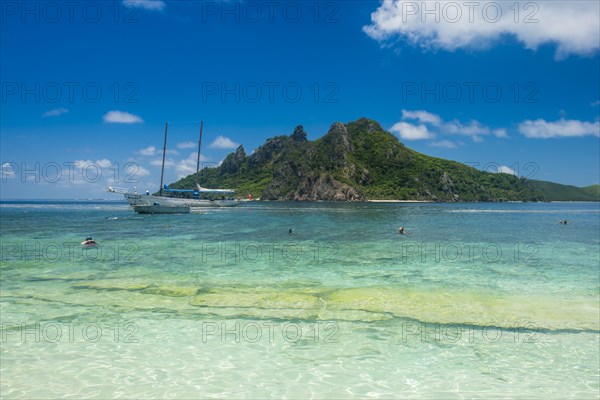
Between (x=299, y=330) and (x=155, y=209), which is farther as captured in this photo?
(x=155, y=209)

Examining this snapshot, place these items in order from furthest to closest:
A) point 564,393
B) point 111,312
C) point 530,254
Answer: point 530,254, point 111,312, point 564,393

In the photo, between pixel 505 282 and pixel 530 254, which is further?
pixel 530 254

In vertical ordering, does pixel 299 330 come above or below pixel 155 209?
below

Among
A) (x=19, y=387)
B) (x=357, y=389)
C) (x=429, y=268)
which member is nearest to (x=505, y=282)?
(x=429, y=268)

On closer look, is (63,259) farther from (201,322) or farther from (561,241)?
(561,241)

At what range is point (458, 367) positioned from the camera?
9.58m

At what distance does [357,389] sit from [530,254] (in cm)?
2737

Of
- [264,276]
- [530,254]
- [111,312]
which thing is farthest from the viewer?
[530,254]

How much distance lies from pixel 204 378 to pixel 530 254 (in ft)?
96.0

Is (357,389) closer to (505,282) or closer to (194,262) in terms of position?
(505,282)

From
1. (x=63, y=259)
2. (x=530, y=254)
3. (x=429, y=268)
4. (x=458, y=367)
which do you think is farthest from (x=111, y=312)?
(x=530, y=254)

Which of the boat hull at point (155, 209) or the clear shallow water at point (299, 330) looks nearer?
the clear shallow water at point (299, 330)

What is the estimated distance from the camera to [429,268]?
23562 mm

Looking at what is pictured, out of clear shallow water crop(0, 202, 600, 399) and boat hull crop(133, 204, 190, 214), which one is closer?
clear shallow water crop(0, 202, 600, 399)
